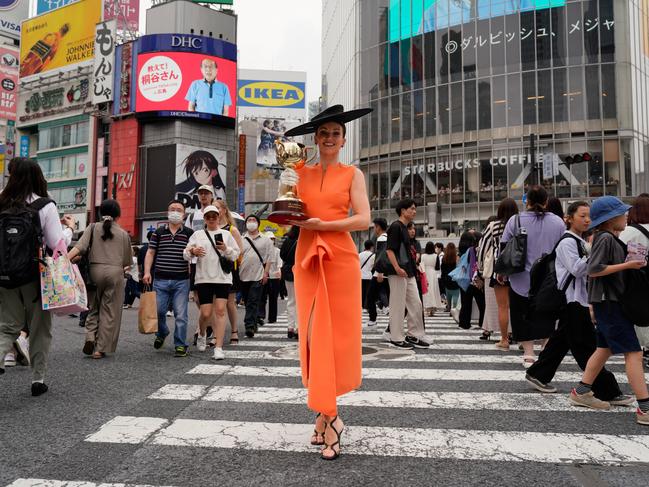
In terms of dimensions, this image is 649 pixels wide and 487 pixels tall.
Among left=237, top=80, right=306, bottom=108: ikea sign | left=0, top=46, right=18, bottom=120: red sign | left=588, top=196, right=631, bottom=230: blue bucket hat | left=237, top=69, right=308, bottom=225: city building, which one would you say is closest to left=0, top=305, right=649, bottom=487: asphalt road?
left=588, top=196, right=631, bottom=230: blue bucket hat

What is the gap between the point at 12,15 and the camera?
217ft

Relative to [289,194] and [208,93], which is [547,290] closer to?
[289,194]

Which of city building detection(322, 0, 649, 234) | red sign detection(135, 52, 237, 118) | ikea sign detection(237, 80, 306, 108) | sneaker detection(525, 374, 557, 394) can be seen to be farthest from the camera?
ikea sign detection(237, 80, 306, 108)

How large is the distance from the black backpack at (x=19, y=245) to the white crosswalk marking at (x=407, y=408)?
1.52m

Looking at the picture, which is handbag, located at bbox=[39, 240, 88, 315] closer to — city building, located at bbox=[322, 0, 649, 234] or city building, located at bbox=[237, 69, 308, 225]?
city building, located at bbox=[322, 0, 649, 234]

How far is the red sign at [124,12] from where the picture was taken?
5591cm

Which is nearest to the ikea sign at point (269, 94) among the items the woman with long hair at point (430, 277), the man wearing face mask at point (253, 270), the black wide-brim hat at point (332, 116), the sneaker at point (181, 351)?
the woman with long hair at point (430, 277)

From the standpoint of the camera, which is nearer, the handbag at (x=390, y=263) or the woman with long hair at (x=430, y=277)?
the handbag at (x=390, y=263)

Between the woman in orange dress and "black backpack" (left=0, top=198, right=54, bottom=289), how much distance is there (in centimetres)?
250

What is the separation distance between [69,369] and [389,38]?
1472 inches

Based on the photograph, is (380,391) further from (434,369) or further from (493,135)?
(493,135)

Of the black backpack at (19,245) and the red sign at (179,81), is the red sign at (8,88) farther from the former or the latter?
the black backpack at (19,245)

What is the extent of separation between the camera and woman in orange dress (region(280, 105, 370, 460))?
309 cm

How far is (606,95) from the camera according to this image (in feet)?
105
